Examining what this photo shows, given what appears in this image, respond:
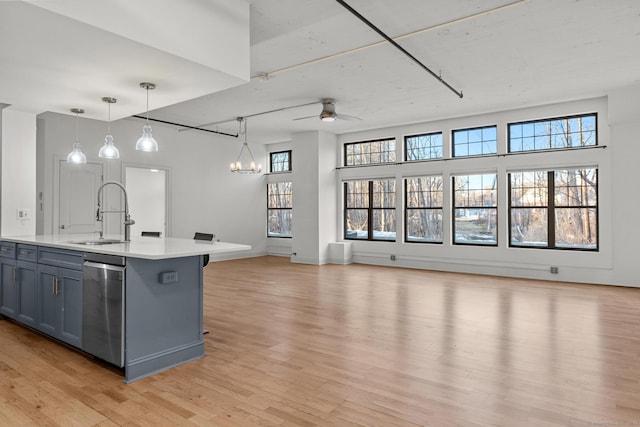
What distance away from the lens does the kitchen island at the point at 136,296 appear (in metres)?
2.89

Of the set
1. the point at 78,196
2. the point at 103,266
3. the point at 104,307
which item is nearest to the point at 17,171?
the point at 78,196

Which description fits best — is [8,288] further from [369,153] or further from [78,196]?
[369,153]

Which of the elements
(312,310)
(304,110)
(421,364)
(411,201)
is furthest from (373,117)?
(421,364)

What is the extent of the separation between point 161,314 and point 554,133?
7276mm

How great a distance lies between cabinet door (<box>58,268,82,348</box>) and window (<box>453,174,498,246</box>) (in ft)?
22.7

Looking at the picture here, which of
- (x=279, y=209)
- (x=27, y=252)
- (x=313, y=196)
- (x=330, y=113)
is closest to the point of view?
(x=27, y=252)

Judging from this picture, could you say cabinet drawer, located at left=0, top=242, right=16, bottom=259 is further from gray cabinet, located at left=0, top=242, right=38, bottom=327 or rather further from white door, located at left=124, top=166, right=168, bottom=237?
white door, located at left=124, top=166, right=168, bottom=237

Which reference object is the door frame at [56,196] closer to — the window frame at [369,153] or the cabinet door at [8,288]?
the cabinet door at [8,288]

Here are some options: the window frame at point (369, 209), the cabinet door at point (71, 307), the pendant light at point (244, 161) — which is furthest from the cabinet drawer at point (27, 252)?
the window frame at point (369, 209)

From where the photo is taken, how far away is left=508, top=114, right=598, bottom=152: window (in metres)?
6.89

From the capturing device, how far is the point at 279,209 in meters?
11.0

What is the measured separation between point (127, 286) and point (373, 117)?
6.37 meters

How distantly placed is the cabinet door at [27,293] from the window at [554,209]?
24.7 feet

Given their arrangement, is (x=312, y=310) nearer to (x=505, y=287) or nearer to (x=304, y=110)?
(x=505, y=287)
